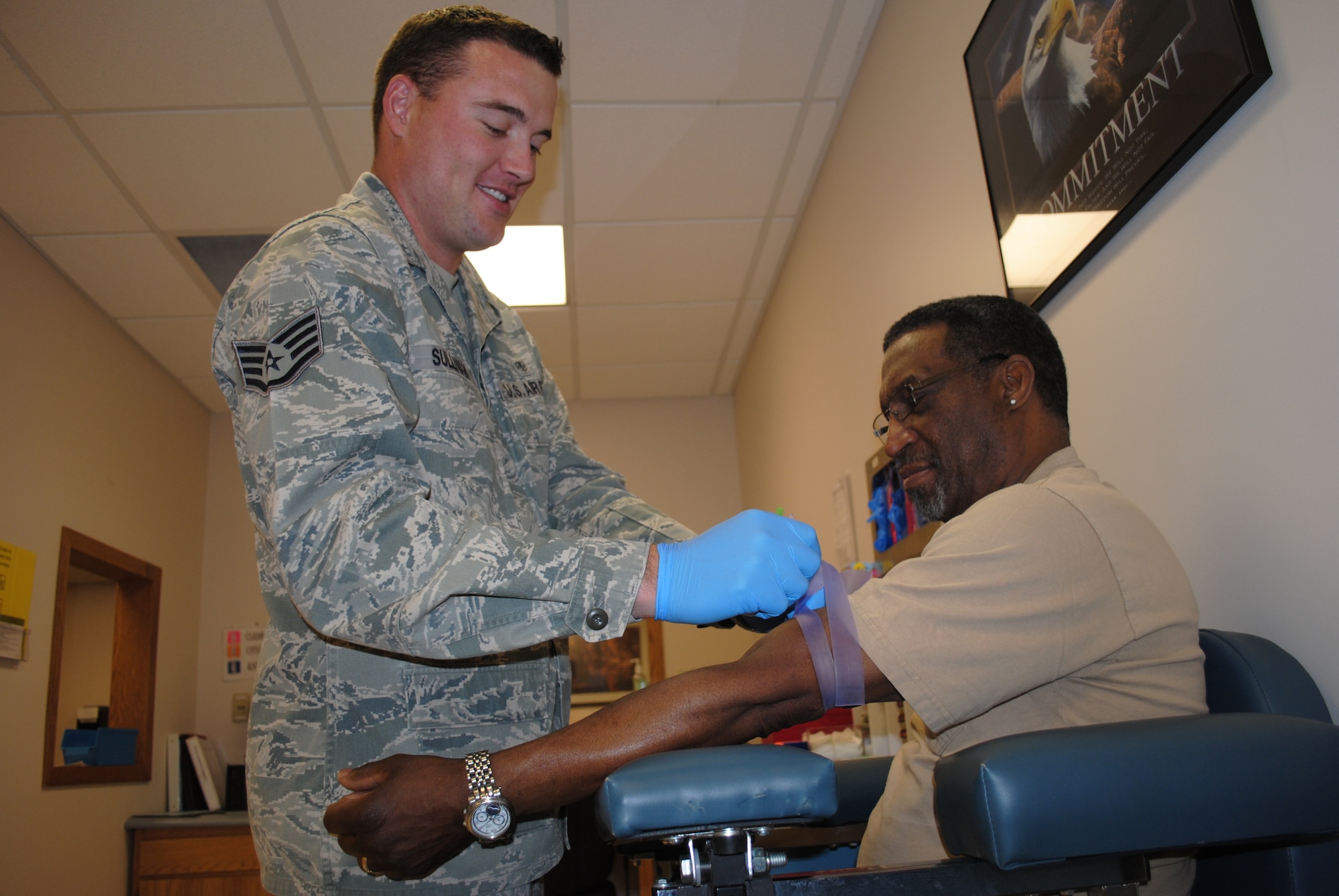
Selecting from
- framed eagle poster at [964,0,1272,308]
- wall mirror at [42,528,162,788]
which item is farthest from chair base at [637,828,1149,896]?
wall mirror at [42,528,162,788]

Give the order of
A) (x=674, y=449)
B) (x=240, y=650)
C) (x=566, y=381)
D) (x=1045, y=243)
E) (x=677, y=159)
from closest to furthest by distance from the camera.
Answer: (x=1045, y=243) → (x=677, y=159) → (x=240, y=650) → (x=566, y=381) → (x=674, y=449)

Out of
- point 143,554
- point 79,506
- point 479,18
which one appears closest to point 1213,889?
point 479,18

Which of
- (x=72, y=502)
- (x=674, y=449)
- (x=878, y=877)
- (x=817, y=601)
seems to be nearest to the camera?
(x=878, y=877)

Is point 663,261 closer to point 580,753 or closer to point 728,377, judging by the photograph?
point 728,377

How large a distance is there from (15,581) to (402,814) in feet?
9.94

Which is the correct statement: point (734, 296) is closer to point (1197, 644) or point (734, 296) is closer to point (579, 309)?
point (579, 309)

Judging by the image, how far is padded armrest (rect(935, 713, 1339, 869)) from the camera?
0.74m

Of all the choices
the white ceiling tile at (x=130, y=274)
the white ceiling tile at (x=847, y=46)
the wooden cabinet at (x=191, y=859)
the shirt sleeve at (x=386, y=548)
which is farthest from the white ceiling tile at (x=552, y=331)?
the shirt sleeve at (x=386, y=548)

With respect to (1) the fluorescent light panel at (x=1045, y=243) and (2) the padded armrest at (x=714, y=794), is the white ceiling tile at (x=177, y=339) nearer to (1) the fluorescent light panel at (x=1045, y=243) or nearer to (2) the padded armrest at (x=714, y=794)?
(1) the fluorescent light panel at (x=1045, y=243)

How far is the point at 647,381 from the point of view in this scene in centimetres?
539

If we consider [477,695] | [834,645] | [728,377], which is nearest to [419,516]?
[477,695]

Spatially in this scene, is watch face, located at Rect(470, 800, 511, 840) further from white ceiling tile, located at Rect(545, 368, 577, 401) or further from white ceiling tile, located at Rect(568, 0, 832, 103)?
white ceiling tile, located at Rect(545, 368, 577, 401)

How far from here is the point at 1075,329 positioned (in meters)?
1.73

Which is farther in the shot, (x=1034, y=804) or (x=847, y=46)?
(x=847, y=46)
